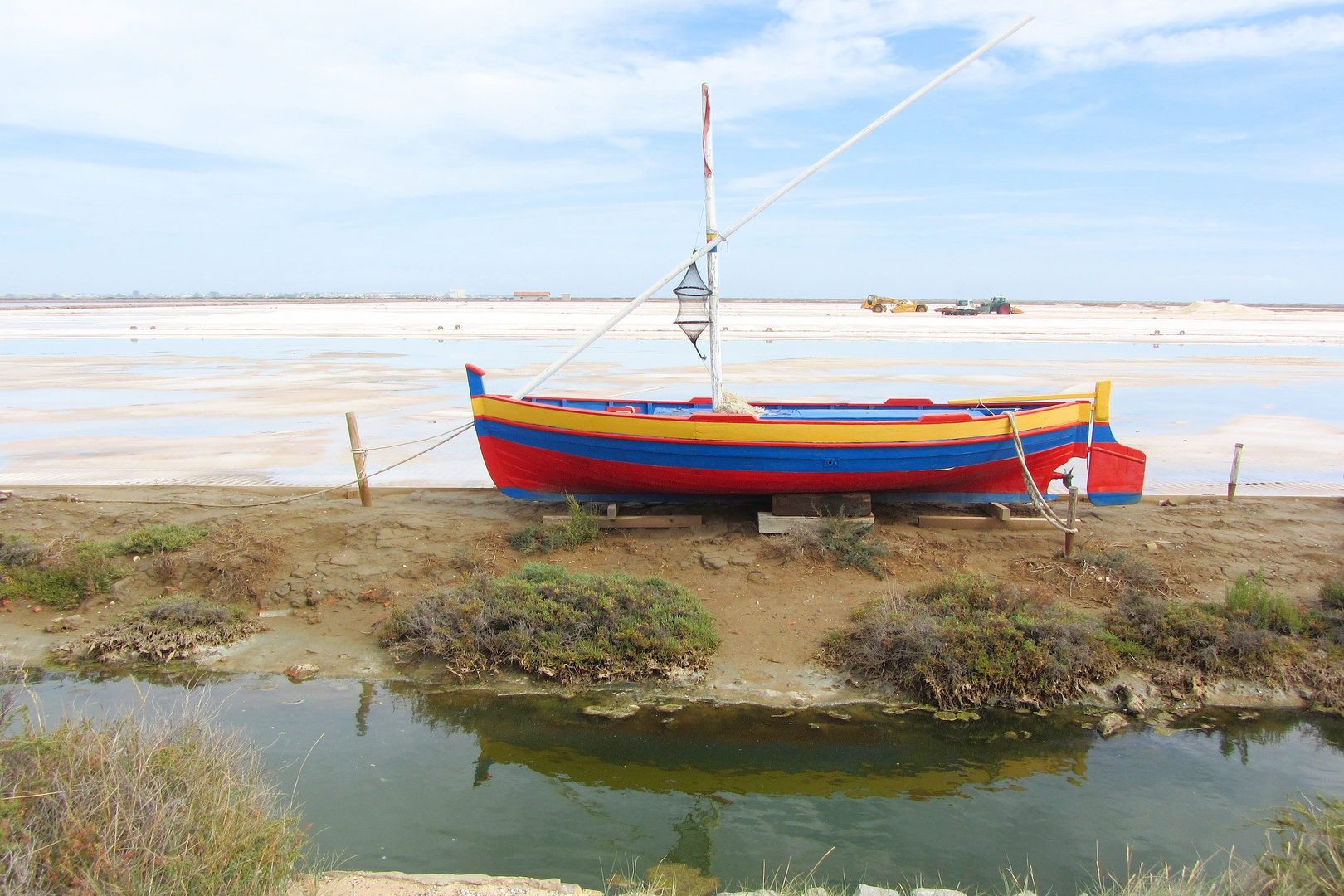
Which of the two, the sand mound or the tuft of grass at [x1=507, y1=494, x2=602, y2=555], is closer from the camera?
the tuft of grass at [x1=507, y1=494, x2=602, y2=555]

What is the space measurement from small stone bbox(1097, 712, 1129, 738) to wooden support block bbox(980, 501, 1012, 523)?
9.88ft

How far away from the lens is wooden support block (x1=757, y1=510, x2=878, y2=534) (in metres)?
8.60

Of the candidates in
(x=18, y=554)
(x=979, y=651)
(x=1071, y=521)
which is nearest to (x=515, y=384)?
(x=18, y=554)

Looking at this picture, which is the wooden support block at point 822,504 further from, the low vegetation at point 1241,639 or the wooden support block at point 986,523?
the low vegetation at point 1241,639

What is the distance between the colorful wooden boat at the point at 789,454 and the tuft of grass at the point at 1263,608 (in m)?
1.80

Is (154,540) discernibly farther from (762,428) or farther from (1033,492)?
(1033,492)

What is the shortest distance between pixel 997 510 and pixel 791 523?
245 cm

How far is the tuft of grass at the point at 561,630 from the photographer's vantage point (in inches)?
268

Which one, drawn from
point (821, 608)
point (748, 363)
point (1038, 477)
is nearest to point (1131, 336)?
point (748, 363)

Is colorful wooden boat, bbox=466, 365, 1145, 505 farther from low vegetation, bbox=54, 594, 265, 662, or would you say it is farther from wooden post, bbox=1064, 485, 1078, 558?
low vegetation, bbox=54, 594, 265, 662

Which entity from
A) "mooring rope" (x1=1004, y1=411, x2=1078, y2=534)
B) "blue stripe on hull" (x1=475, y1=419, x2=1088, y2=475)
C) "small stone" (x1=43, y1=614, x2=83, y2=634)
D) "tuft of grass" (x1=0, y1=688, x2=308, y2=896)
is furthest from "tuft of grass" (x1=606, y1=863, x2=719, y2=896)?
"small stone" (x1=43, y1=614, x2=83, y2=634)

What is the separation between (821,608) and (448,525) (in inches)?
166

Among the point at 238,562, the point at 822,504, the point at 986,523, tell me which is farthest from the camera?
the point at 986,523

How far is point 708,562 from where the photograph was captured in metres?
8.34
